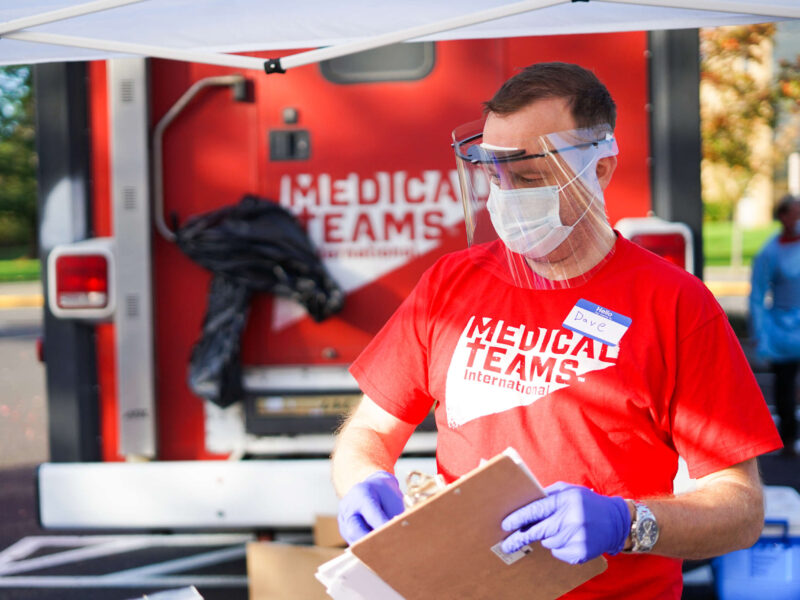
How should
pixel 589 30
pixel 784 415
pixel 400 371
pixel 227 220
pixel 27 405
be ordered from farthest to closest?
pixel 27 405, pixel 784 415, pixel 227 220, pixel 589 30, pixel 400 371

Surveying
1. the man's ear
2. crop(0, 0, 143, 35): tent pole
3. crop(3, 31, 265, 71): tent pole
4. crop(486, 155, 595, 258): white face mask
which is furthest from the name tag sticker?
crop(0, 0, 143, 35): tent pole

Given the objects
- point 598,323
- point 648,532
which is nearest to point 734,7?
point 598,323

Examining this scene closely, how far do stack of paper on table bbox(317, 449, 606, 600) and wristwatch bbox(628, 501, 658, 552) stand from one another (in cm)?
8

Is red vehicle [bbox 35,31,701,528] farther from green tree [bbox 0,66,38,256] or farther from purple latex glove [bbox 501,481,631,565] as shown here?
green tree [bbox 0,66,38,256]

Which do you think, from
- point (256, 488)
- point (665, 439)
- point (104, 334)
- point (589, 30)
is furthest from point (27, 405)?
point (665, 439)

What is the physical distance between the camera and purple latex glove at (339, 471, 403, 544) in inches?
67.5

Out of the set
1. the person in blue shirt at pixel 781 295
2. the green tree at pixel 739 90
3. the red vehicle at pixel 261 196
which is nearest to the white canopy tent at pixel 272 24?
the red vehicle at pixel 261 196

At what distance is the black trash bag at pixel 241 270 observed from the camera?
3.81m

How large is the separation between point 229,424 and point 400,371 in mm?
2185

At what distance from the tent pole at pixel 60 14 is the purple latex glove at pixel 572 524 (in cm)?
157

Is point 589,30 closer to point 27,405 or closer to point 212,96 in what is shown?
point 212,96

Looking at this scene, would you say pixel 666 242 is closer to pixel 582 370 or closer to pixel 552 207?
pixel 552 207

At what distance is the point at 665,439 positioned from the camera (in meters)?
1.75

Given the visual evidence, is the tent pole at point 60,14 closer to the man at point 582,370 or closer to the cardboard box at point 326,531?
the man at point 582,370
